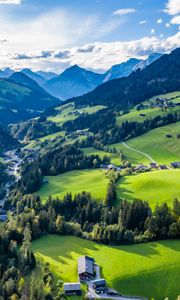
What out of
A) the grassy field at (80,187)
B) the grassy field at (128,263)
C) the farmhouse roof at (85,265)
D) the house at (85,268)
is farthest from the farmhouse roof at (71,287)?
the grassy field at (80,187)

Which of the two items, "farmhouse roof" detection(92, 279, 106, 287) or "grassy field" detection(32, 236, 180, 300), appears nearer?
"farmhouse roof" detection(92, 279, 106, 287)

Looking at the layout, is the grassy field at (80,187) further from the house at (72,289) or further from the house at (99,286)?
the house at (72,289)

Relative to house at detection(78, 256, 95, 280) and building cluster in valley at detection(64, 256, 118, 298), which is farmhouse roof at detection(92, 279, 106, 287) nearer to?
building cluster in valley at detection(64, 256, 118, 298)

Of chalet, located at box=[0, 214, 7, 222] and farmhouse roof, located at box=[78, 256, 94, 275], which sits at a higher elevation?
farmhouse roof, located at box=[78, 256, 94, 275]

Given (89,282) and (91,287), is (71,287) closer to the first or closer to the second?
(91,287)

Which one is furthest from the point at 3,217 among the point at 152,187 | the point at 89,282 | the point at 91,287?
the point at 91,287

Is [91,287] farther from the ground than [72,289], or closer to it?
closer to it

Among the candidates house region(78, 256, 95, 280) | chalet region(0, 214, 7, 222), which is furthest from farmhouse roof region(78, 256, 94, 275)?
chalet region(0, 214, 7, 222)
